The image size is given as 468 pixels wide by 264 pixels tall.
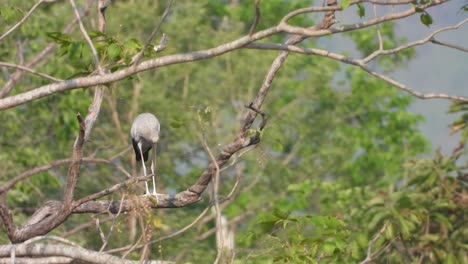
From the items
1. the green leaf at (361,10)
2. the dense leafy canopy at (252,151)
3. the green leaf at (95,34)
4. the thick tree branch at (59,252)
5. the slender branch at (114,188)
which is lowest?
the dense leafy canopy at (252,151)

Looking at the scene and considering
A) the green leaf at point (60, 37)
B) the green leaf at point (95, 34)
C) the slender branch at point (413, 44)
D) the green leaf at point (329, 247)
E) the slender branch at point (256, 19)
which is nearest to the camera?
the slender branch at point (256, 19)

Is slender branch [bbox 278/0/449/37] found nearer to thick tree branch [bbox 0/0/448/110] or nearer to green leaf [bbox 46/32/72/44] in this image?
thick tree branch [bbox 0/0/448/110]

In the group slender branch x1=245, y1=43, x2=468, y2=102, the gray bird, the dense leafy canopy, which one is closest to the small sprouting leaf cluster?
slender branch x1=245, y1=43, x2=468, y2=102

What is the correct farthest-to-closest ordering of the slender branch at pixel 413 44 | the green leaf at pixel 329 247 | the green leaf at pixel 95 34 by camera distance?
the green leaf at pixel 329 247
the green leaf at pixel 95 34
the slender branch at pixel 413 44

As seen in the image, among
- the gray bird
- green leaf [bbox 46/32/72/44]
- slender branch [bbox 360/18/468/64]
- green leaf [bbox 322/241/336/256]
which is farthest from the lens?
the gray bird

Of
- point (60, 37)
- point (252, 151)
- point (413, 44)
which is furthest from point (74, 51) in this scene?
point (252, 151)

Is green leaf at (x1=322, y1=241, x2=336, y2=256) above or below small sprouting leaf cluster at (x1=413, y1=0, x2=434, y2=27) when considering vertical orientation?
below

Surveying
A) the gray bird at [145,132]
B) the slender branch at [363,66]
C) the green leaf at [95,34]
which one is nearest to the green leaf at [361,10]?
the slender branch at [363,66]

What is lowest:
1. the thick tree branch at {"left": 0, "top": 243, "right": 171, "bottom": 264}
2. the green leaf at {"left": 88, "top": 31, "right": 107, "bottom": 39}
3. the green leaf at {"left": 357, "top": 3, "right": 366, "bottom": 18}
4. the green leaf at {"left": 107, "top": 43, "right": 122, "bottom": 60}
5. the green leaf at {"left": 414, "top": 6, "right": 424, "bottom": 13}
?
the thick tree branch at {"left": 0, "top": 243, "right": 171, "bottom": 264}

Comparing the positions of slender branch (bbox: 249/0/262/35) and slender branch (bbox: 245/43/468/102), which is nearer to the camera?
slender branch (bbox: 249/0/262/35)

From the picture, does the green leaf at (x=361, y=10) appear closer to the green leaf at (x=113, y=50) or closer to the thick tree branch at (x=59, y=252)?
the green leaf at (x=113, y=50)

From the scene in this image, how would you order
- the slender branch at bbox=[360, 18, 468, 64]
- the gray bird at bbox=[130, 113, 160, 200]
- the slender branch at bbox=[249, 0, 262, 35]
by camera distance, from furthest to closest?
the gray bird at bbox=[130, 113, 160, 200], the slender branch at bbox=[360, 18, 468, 64], the slender branch at bbox=[249, 0, 262, 35]

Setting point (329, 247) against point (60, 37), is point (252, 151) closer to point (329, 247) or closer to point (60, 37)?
point (329, 247)

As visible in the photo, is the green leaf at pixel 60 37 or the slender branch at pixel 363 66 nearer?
the slender branch at pixel 363 66
